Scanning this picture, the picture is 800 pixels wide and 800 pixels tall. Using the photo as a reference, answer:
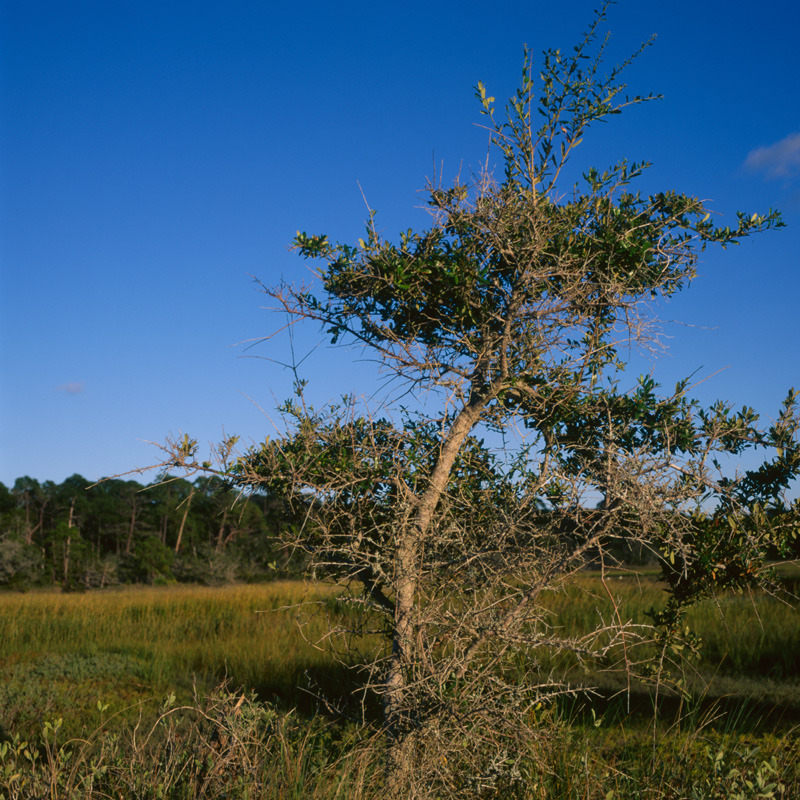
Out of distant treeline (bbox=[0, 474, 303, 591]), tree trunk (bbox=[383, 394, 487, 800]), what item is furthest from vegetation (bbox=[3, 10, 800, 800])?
distant treeline (bbox=[0, 474, 303, 591])

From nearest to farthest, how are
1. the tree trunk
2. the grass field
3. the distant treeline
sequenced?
the tree trunk, the grass field, the distant treeline

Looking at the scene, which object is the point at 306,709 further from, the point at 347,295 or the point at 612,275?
the point at 612,275

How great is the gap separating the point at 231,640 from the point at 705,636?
8.26 m

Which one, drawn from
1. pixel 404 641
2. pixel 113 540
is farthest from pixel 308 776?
pixel 113 540

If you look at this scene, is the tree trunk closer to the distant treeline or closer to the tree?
the tree

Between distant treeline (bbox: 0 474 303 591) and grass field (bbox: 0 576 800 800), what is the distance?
43.0 ft

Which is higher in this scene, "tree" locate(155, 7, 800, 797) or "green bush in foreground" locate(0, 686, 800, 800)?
"tree" locate(155, 7, 800, 797)

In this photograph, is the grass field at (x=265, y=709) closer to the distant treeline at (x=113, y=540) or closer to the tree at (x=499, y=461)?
the tree at (x=499, y=461)

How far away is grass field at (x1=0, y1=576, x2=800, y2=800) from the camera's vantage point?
3.57 meters

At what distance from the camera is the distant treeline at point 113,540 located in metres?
35.4

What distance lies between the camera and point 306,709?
26.9ft

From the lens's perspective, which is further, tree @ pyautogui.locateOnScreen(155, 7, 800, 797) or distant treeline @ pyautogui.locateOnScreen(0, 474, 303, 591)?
distant treeline @ pyautogui.locateOnScreen(0, 474, 303, 591)

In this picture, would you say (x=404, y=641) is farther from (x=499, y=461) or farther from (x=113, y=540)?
(x=113, y=540)

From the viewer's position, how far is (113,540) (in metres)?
47.8
